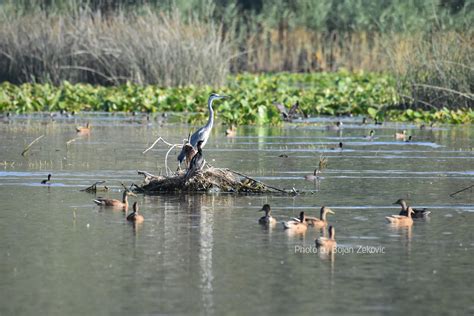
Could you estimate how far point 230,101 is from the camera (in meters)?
29.2

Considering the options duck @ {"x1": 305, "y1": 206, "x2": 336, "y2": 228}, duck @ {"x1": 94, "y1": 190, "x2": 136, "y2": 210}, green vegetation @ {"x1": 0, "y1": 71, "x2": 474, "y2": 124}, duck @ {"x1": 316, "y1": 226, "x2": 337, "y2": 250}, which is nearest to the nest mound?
duck @ {"x1": 94, "y1": 190, "x2": 136, "y2": 210}

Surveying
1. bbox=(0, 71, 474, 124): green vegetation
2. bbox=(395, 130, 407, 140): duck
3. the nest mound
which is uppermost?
bbox=(0, 71, 474, 124): green vegetation

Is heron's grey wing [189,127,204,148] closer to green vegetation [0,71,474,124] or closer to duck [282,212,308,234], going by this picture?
duck [282,212,308,234]

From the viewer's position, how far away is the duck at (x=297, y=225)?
38.0 ft

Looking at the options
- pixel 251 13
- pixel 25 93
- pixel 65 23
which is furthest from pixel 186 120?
pixel 251 13

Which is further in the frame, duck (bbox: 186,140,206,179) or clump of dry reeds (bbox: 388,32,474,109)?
clump of dry reeds (bbox: 388,32,474,109)

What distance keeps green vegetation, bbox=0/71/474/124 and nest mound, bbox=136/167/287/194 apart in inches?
462

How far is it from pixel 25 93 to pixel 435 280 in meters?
22.9

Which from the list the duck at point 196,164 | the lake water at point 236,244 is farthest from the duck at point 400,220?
the duck at point 196,164

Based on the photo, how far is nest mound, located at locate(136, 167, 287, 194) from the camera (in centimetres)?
1458

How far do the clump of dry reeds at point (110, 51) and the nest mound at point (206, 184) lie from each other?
18.7 meters

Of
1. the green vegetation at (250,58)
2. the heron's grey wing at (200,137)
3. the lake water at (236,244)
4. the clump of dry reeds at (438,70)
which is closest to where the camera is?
the lake water at (236,244)

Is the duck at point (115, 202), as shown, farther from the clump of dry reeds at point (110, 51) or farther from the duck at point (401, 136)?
the clump of dry reeds at point (110, 51)

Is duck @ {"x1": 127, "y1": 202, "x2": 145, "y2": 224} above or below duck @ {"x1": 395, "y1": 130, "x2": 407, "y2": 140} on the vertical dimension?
below
